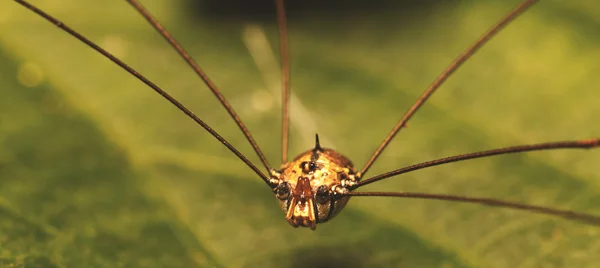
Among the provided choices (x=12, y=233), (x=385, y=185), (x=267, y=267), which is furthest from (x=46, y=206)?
(x=385, y=185)

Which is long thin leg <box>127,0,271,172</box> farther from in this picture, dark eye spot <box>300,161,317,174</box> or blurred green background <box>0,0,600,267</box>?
blurred green background <box>0,0,600,267</box>

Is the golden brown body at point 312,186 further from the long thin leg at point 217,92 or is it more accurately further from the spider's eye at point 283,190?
the long thin leg at point 217,92

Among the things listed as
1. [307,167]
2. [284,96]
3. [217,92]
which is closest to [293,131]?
[284,96]

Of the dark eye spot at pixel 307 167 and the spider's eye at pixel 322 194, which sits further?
the dark eye spot at pixel 307 167

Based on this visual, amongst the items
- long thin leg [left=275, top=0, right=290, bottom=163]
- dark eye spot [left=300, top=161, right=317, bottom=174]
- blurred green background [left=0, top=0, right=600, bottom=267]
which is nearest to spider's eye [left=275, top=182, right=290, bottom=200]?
dark eye spot [left=300, top=161, right=317, bottom=174]

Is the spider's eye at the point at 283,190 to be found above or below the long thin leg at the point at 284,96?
below

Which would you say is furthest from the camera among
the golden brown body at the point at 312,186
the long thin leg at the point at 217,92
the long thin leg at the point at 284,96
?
the long thin leg at the point at 284,96

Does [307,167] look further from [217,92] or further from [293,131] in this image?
[293,131]

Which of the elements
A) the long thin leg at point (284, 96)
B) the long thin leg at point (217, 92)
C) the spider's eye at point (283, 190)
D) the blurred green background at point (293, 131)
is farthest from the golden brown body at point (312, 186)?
the long thin leg at point (284, 96)
